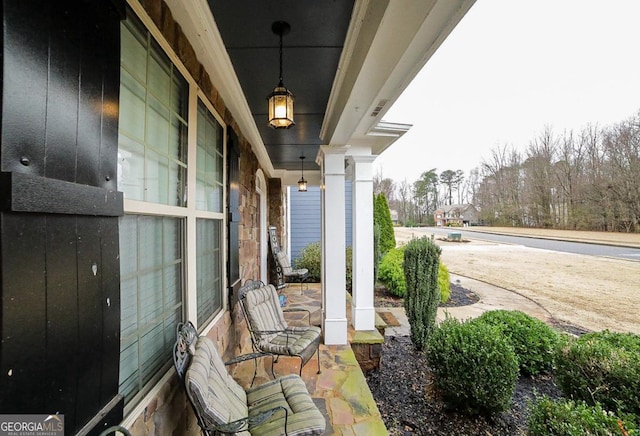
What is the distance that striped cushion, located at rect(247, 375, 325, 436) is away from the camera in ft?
5.10

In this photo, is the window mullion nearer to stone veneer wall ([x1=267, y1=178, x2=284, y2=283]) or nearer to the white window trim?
the white window trim

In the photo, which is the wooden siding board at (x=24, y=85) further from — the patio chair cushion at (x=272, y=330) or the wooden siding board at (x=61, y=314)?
the patio chair cushion at (x=272, y=330)

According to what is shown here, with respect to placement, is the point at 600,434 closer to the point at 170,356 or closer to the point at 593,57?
the point at 170,356

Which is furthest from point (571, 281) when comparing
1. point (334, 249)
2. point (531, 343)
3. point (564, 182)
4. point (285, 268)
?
point (564, 182)

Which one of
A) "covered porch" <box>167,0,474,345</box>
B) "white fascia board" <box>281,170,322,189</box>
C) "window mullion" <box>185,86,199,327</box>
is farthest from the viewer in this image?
"white fascia board" <box>281,170,322,189</box>

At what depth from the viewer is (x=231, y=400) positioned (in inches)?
66.4

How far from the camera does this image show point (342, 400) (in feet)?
7.80

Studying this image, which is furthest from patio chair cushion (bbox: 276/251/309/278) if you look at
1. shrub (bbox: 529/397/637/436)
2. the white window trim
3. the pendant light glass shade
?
shrub (bbox: 529/397/637/436)

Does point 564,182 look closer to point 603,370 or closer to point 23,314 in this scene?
point 603,370

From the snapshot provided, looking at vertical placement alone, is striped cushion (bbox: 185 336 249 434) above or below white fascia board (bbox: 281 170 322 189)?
below

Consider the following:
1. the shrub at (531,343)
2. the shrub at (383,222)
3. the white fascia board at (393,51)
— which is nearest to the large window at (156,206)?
the white fascia board at (393,51)

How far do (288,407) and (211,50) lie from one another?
8.00ft

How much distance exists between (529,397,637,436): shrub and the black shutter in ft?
8.05

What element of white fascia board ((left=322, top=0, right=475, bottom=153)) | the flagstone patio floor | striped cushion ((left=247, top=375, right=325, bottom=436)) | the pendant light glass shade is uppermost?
white fascia board ((left=322, top=0, right=475, bottom=153))
